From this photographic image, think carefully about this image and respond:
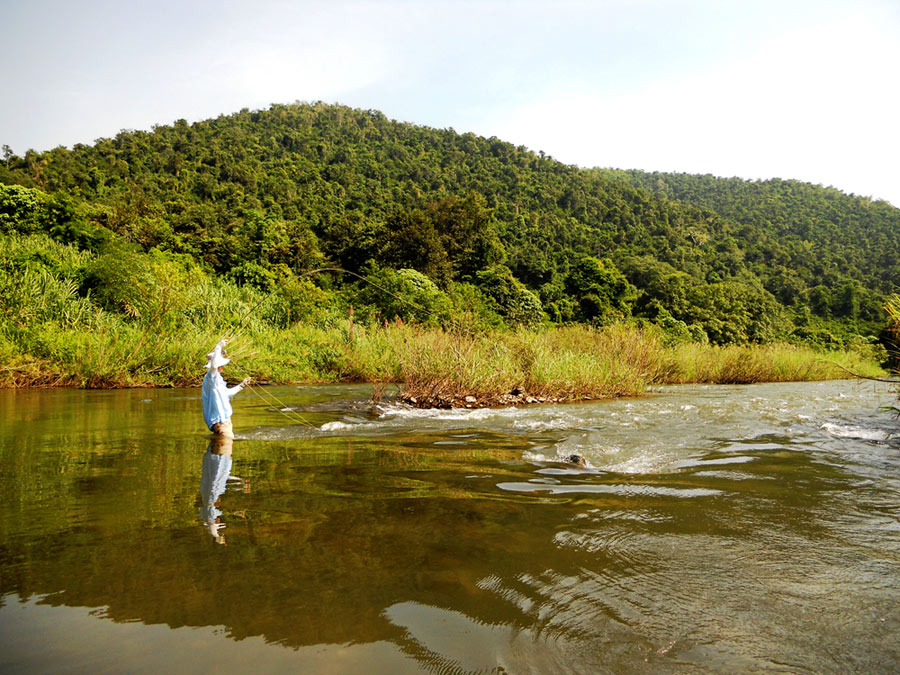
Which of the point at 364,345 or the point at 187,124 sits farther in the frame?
the point at 187,124

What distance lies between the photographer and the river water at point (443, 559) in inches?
89.9

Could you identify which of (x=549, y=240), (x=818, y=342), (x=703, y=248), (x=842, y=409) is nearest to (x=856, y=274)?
(x=703, y=248)

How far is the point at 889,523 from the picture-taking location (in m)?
4.07

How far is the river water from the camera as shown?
89.9 inches

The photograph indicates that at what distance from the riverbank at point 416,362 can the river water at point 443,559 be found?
4.96 meters

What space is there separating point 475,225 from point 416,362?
38387 millimetres

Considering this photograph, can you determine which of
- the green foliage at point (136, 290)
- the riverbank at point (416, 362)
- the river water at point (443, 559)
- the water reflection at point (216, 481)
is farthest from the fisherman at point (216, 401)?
the green foliage at point (136, 290)

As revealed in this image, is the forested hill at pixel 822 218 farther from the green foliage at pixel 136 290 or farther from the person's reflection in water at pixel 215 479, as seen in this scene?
the person's reflection in water at pixel 215 479

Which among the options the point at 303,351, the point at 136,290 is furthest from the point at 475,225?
the point at 136,290

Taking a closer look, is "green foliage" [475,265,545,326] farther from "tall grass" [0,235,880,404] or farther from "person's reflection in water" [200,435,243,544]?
"person's reflection in water" [200,435,243,544]

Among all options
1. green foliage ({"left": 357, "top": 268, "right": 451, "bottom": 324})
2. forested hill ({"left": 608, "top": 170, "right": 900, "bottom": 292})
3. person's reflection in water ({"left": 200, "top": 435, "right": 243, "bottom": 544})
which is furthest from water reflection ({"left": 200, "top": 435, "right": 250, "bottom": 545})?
forested hill ({"left": 608, "top": 170, "right": 900, "bottom": 292})

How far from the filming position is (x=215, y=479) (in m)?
5.09

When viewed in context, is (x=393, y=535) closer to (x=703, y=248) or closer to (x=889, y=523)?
(x=889, y=523)

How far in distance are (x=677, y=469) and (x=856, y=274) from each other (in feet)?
218
